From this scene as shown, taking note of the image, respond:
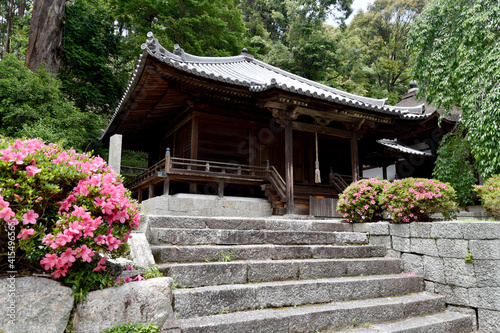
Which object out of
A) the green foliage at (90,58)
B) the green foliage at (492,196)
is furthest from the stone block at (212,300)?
the green foliage at (90,58)

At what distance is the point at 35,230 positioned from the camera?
82.6 inches

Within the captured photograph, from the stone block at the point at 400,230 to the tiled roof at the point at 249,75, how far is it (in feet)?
14.7

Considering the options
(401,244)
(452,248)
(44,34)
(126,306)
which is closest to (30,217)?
(126,306)

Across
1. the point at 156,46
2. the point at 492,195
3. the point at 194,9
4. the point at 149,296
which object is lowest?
the point at 149,296

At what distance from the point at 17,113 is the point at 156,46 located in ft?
16.5

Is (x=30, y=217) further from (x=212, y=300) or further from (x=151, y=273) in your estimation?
(x=212, y=300)

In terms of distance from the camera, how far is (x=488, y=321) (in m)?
4.00

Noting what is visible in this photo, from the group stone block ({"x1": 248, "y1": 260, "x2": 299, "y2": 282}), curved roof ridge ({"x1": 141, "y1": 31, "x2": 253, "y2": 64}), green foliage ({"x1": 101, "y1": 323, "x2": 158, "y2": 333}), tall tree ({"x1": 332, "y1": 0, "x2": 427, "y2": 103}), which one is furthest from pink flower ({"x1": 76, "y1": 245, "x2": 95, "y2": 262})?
tall tree ({"x1": 332, "y1": 0, "x2": 427, "y2": 103})

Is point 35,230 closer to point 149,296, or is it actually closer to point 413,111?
point 149,296

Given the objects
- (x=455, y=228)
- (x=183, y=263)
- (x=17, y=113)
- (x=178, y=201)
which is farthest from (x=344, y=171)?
(x=17, y=113)

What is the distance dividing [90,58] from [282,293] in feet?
61.6

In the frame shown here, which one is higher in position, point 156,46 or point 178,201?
point 156,46

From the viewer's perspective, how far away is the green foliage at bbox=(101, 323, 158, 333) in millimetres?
2182

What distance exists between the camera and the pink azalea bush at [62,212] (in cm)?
203
